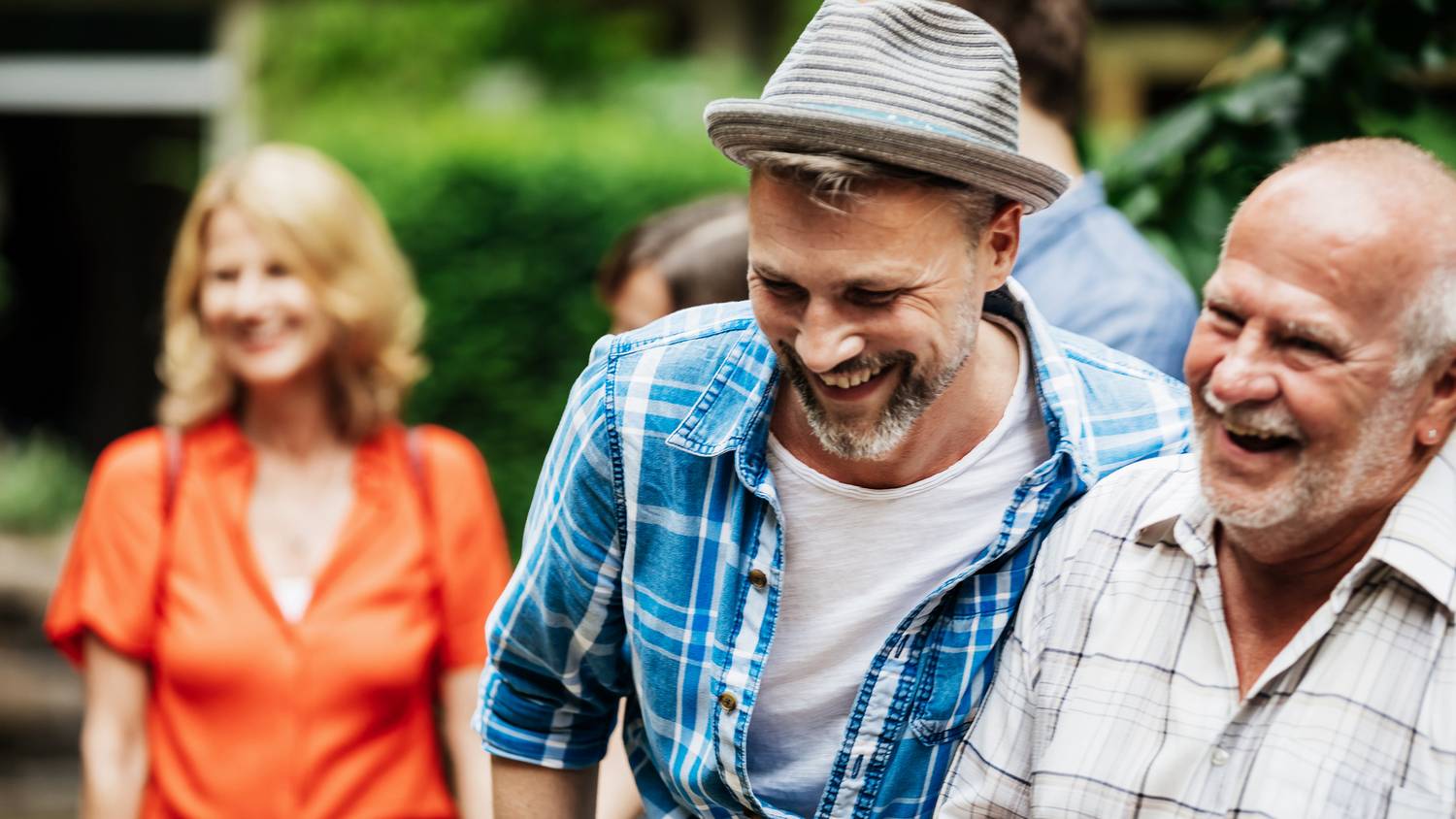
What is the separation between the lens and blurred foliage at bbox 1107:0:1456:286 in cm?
310

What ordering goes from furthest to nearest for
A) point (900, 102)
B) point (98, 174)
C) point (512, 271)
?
point (98, 174)
point (512, 271)
point (900, 102)

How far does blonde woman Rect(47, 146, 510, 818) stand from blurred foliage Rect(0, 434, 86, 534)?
14.1 feet

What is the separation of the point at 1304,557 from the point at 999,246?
23.5 inches

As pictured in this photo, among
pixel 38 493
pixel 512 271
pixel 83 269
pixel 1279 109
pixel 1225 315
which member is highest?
pixel 1279 109

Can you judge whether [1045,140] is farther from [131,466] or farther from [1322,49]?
[131,466]

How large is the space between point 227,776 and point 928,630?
1.72m

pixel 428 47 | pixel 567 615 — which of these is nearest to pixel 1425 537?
pixel 567 615

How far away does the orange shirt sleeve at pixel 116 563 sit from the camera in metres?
3.34

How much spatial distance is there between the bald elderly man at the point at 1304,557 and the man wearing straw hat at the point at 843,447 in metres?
0.23

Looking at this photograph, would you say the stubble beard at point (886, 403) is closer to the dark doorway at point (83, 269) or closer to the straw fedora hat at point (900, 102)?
the straw fedora hat at point (900, 102)

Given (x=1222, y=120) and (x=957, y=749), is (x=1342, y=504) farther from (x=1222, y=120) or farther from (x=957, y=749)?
(x=1222, y=120)

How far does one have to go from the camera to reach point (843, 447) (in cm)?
218

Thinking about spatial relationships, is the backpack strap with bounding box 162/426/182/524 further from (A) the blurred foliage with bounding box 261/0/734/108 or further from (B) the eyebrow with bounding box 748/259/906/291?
(A) the blurred foliage with bounding box 261/0/734/108

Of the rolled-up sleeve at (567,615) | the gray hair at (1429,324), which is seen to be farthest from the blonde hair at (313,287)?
the gray hair at (1429,324)
